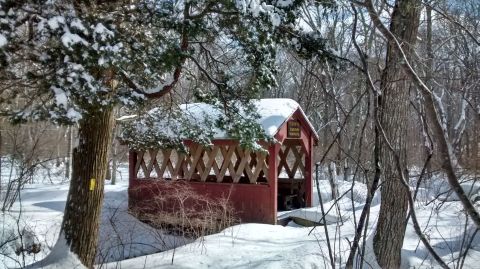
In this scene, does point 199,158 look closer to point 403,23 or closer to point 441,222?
point 441,222

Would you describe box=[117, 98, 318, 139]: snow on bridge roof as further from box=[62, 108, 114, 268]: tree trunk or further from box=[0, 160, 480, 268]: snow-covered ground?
box=[62, 108, 114, 268]: tree trunk

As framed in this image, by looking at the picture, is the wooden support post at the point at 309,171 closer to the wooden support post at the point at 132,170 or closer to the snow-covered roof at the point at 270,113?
the snow-covered roof at the point at 270,113

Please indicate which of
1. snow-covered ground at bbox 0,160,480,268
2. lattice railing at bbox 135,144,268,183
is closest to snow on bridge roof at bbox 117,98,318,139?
lattice railing at bbox 135,144,268,183

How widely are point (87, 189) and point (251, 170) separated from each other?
19.6 feet

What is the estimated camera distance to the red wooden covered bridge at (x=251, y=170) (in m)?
10.8

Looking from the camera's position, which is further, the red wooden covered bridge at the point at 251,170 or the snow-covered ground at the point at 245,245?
the red wooden covered bridge at the point at 251,170

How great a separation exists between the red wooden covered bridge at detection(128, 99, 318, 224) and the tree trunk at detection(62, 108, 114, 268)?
3384 mm

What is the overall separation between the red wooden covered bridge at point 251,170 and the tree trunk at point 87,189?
3.38 m

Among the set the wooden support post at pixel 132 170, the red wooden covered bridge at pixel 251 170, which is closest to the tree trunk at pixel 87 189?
the red wooden covered bridge at pixel 251 170

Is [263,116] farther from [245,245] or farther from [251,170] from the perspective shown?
[245,245]

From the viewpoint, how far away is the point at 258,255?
725 centimetres

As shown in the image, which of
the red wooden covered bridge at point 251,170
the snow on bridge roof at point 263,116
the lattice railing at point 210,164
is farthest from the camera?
the lattice railing at point 210,164

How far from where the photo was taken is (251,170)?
474 inches

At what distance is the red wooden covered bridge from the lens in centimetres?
1077
